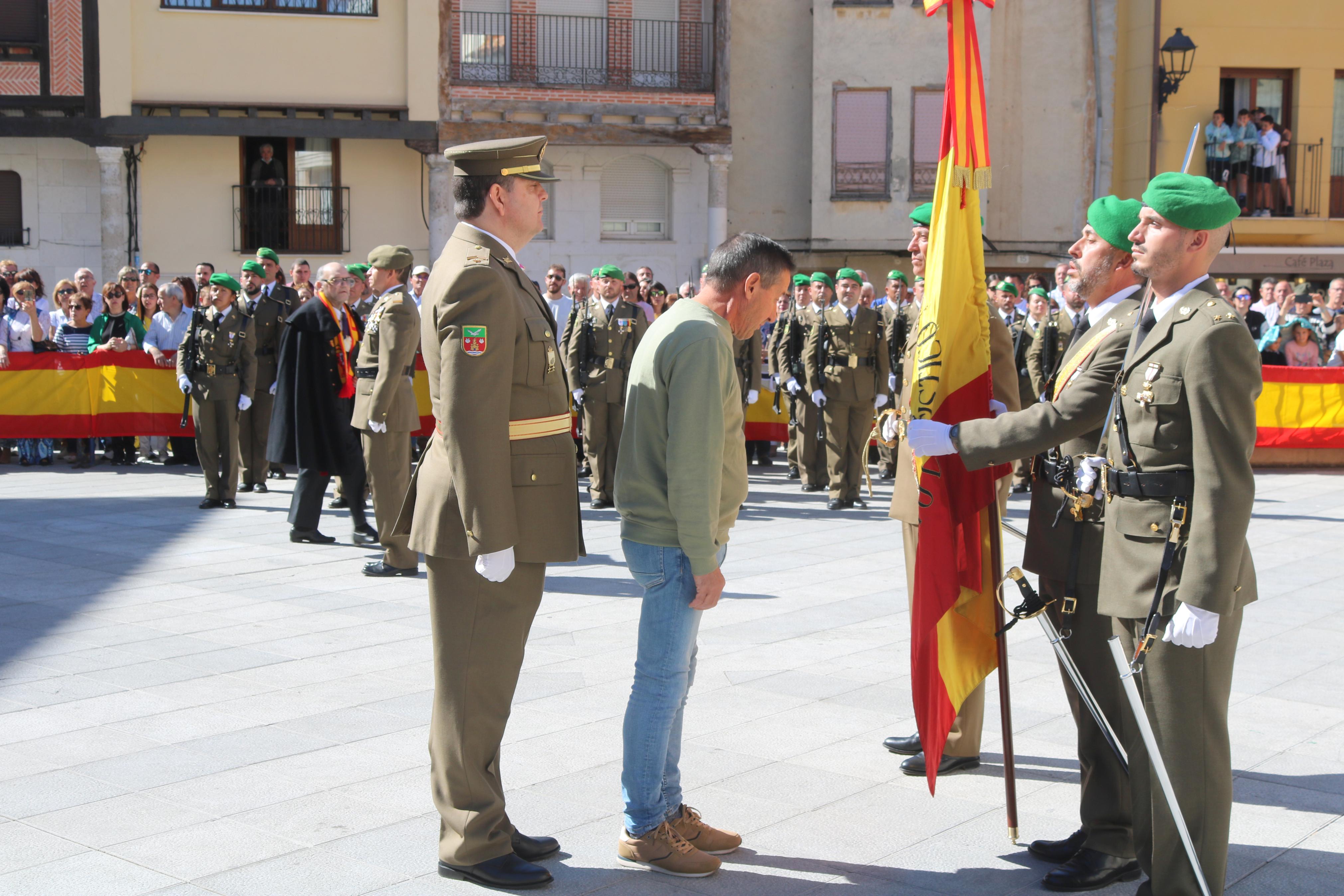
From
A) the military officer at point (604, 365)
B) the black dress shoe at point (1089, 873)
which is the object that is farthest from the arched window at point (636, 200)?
the black dress shoe at point (1089, 873)

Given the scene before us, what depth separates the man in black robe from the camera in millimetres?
9672

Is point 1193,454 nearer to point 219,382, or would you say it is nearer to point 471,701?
point 471,701

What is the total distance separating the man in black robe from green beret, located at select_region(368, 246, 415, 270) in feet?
4.88

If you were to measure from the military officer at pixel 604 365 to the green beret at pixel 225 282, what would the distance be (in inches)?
119

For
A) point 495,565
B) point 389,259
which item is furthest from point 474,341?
point 389,259

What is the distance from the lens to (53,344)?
50.4ft

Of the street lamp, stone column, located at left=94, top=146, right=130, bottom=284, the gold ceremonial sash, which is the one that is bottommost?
the gold ceremonial sash

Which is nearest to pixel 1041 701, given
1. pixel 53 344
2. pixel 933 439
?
pixel 933 439

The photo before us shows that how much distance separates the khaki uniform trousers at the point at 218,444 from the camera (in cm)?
1158

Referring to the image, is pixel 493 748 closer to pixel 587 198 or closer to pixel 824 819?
pixel 824 819

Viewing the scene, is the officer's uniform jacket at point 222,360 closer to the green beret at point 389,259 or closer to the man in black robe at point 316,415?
the man in black robe at point 316,415

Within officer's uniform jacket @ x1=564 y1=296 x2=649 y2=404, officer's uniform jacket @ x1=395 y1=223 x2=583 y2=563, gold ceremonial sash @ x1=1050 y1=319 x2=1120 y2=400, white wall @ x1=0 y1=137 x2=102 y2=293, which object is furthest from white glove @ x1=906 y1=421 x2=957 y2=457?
white wall @ x1=0 y1=137 x2=102 y2=293

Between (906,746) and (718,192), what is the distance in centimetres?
1985

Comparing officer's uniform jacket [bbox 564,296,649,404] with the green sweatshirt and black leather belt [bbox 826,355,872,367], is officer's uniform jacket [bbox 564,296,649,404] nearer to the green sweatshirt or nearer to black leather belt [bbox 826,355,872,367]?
black leather belt [bbox 826,355,872,367]
